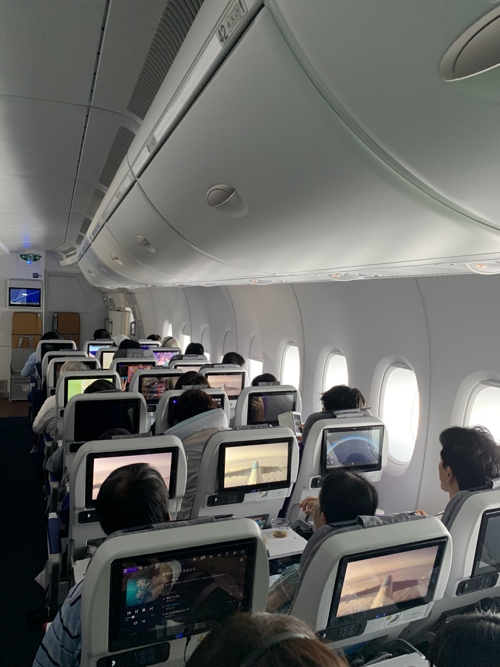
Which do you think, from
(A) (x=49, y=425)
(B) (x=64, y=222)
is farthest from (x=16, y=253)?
(A) (x=49, y=425)

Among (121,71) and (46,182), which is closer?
(121,71)

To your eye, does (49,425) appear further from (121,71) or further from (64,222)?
(121,71)

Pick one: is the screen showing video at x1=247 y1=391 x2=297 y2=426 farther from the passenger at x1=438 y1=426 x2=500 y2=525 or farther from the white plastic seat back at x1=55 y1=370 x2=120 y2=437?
the passenger at x1=438 y1=426 x2=500 y2=525

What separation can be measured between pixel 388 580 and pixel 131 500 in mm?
1209

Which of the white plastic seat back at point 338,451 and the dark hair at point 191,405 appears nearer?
the white plastic seat back at point 338,451

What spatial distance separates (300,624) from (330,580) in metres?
0.87

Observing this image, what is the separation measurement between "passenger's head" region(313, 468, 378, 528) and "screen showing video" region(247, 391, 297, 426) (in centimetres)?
308

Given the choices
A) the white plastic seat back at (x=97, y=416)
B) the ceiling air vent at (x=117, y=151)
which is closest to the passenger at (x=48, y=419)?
the white plastic seat back at (x=97, y=416)

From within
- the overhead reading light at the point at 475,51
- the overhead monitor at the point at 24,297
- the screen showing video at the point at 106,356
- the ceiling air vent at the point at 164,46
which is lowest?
the screen showing video at the point at 106,356

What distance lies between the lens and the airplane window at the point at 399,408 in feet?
21.1

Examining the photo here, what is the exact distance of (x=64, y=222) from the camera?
9.20 m

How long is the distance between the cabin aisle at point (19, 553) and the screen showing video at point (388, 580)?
9.42 feet

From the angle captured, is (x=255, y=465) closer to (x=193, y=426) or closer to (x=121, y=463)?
(x=193, y=426)

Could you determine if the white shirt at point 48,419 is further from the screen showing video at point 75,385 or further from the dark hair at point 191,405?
the dark hair at point 191,405
